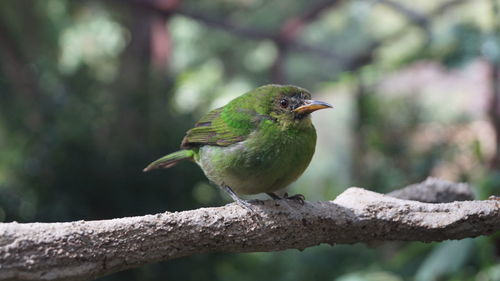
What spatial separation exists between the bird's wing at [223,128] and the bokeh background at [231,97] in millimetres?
2121

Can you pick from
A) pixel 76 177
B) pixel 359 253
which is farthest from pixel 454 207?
pixel 359 253

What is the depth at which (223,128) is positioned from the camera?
3357 mm

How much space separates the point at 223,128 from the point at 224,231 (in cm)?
94

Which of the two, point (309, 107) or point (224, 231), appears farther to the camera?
point (309, 107)

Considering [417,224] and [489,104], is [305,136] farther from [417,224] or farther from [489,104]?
[489,104]

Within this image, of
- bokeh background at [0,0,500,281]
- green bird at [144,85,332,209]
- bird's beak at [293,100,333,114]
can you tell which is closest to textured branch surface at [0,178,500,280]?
green bird at [144,85,332,209]

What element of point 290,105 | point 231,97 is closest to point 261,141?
point 290,105

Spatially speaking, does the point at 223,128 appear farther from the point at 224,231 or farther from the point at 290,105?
the point at 224,231

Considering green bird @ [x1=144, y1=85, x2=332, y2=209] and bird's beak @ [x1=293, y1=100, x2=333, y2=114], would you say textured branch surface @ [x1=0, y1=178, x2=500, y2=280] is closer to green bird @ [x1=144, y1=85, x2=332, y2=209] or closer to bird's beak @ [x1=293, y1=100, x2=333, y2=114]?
green bird @ [x1=144, y1=85, x2=332, y2=209]

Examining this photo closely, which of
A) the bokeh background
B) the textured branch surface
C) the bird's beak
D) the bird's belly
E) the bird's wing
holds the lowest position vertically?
the textured branch surface

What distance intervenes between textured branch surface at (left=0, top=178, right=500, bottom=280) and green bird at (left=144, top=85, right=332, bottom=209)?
0.85 ft

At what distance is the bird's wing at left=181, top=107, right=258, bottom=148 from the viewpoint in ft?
10.6

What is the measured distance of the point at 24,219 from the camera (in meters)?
5.66

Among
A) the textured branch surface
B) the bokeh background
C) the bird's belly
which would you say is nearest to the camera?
the textured branch surface
